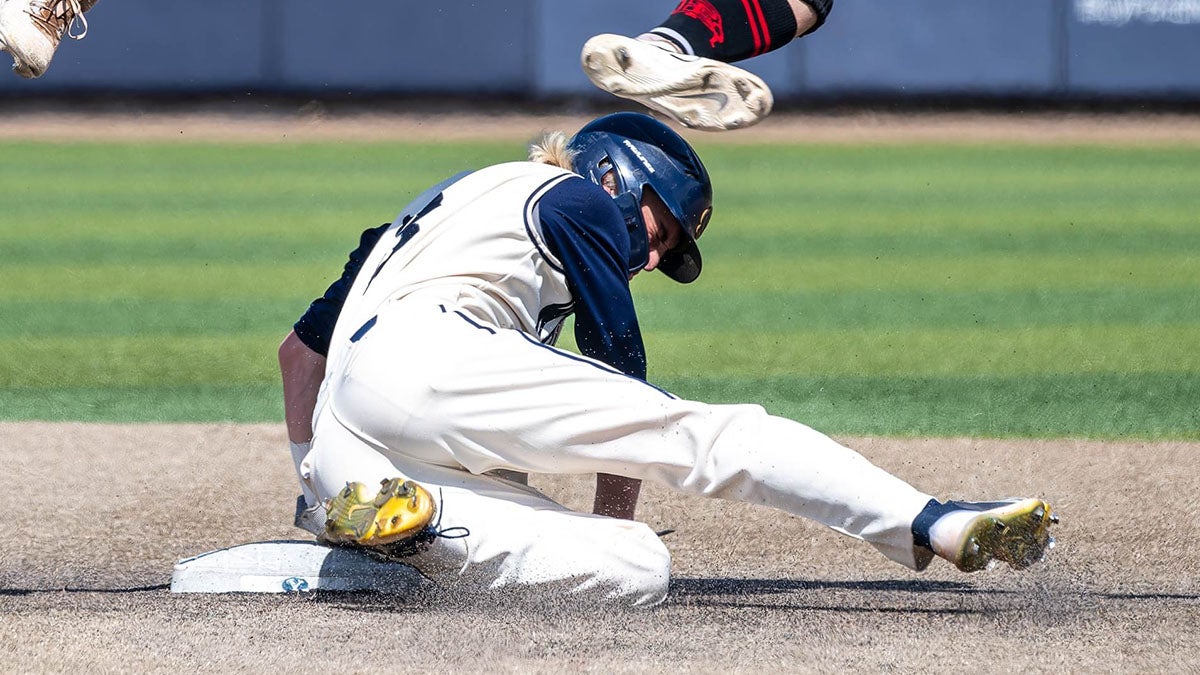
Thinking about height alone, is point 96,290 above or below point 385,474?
below

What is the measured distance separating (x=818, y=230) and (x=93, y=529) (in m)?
7.48

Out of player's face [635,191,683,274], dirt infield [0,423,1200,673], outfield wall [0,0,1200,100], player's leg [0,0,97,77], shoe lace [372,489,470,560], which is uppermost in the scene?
player's leg [0,0,97,77]

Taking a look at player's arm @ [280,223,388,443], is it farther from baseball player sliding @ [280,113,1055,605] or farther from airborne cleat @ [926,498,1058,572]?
airborne cleat @ [926,498,1058,572]

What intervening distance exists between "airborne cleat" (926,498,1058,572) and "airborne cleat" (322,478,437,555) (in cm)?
92

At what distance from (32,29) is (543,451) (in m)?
1.34

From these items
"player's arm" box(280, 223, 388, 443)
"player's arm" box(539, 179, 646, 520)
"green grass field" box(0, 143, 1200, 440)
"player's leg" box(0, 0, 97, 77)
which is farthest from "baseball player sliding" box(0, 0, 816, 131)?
"green grass field" box(0, 143, 1200, 440)

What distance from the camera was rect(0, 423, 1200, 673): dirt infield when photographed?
2.53 meters

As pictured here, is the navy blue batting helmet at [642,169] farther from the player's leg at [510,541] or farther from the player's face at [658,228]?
the player's leg at [510,541]

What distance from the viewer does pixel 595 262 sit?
2916 millimetres

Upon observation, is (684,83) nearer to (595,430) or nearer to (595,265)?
(595,265)

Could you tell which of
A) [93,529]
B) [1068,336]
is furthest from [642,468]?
[1068,336]

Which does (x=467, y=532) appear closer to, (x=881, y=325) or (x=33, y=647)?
(x=33, y=647)

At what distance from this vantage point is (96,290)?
26.5 feet

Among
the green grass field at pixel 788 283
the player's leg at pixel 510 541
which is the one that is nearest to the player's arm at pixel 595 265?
the player's leg at pixel 510 541
